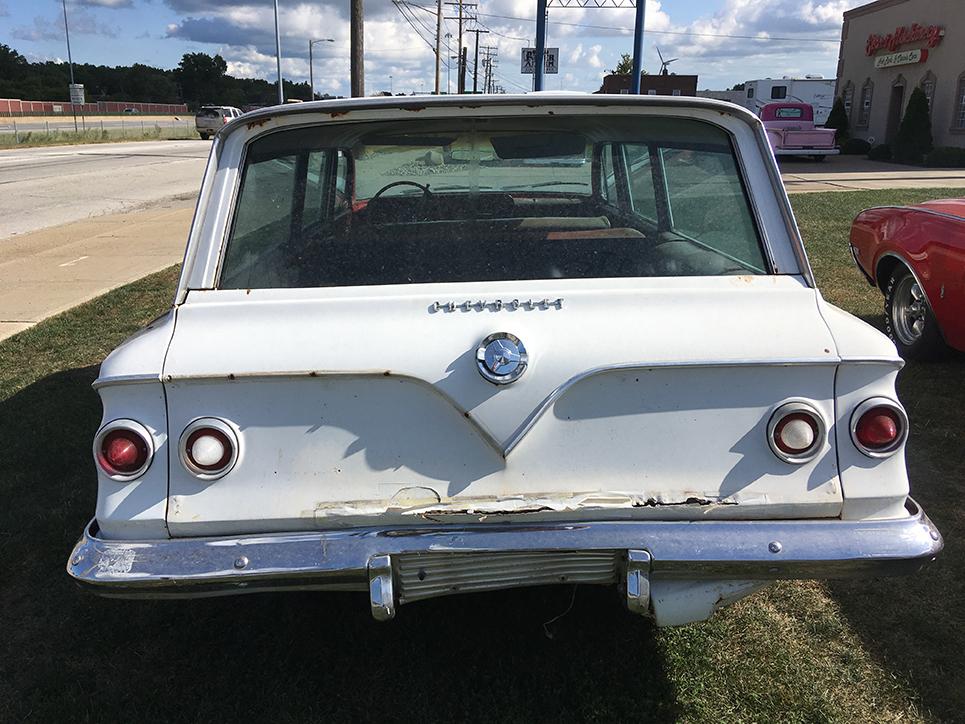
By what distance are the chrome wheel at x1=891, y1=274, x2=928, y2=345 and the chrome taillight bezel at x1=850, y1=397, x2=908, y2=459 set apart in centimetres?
363

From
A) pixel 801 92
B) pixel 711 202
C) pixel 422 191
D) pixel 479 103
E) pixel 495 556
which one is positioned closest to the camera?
pixel 495 556

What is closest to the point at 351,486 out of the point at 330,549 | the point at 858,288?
the point at 330,549

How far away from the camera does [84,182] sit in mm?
20312

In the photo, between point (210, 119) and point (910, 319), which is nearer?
point (910, 319)

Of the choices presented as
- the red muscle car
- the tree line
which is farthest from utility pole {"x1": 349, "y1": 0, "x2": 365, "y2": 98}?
the tree line

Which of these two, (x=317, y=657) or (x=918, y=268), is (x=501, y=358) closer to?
(x=317, y=657)

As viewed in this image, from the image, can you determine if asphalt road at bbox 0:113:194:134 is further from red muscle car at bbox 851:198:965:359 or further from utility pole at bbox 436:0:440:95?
red muscle car at bbox 851:198:965:359

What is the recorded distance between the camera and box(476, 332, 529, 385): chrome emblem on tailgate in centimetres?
225

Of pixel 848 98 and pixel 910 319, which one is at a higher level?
pixel 848 98

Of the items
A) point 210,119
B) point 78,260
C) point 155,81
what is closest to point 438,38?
point 210,119

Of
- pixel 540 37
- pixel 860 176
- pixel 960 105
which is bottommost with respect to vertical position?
pixel 860 176

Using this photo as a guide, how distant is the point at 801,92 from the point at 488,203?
4666 centimetres

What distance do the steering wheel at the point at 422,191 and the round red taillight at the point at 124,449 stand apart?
3.71 feet

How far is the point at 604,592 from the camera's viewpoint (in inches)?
127
